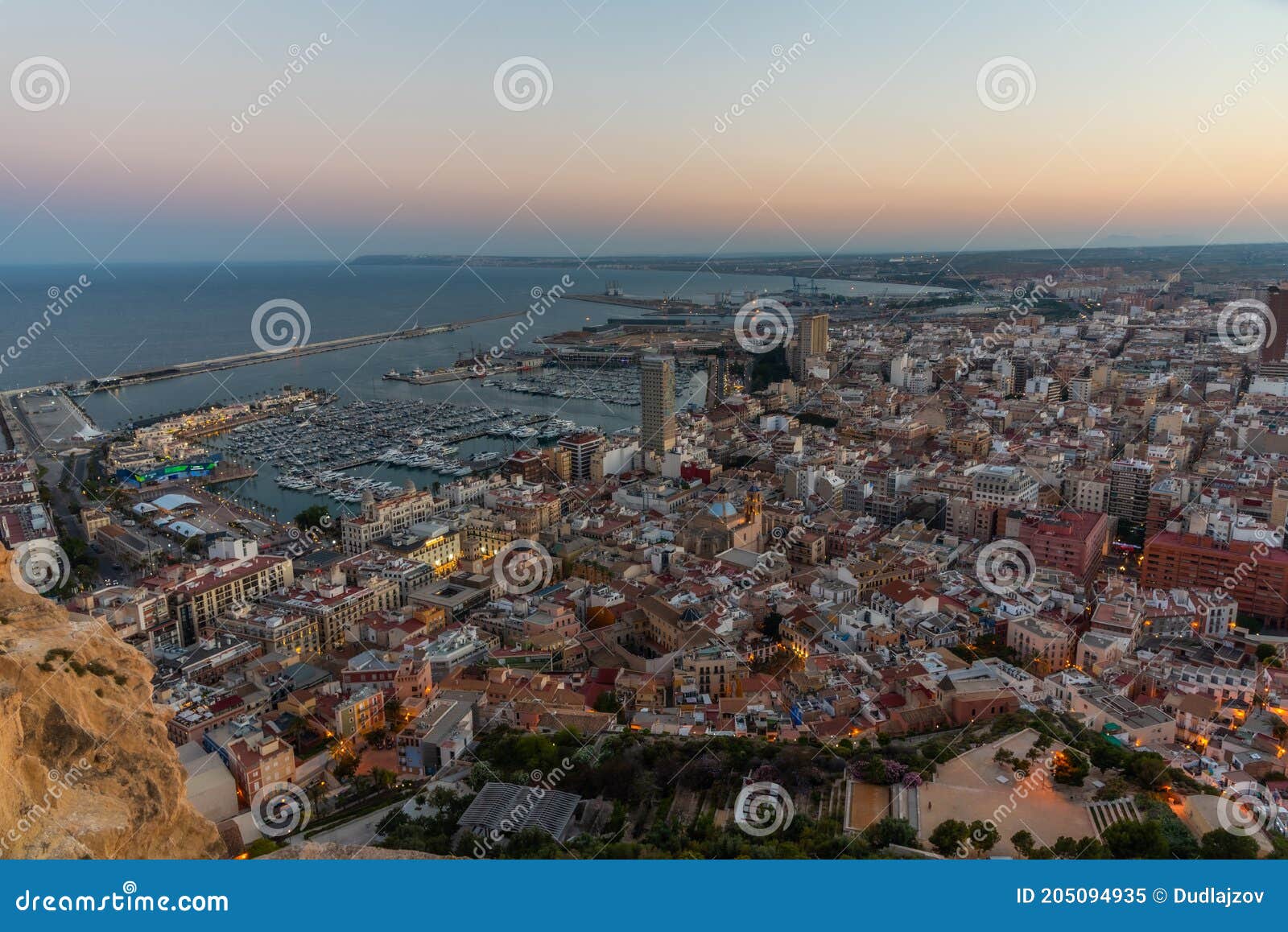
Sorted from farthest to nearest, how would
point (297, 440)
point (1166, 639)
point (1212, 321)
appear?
point (1212, 321) → point (297, 440) → point (1166, 639)

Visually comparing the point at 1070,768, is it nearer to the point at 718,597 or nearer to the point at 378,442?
the point at 718,597

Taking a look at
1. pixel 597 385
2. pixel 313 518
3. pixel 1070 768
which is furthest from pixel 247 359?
pixel 1070 768

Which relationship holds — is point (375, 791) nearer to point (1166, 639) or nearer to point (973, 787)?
point (973, 787)

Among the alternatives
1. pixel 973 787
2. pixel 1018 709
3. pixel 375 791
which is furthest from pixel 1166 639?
pixel 375 791

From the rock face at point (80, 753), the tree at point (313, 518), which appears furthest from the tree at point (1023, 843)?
the tree at point (313, 518)

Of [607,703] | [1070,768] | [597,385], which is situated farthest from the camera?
[597,385]

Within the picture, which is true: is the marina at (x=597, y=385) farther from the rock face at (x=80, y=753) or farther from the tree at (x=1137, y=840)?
the rock face at (x=80, y=753)

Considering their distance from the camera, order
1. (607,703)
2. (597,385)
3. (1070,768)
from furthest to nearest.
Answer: (597,385), (607,703), (1070,768)
